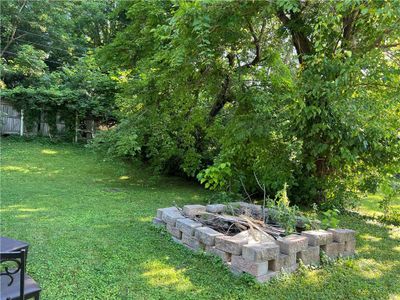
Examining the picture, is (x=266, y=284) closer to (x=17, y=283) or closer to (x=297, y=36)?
(x=17, y=283)

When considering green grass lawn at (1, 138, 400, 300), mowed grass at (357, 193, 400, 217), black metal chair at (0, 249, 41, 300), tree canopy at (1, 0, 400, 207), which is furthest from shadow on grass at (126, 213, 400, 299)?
mowed grass at (357, 193, 400, 217)

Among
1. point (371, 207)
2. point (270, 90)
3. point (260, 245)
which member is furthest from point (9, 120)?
point (260, 245)

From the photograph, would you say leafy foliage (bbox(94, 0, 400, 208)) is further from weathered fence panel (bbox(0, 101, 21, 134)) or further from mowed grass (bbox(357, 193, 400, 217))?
weathered fence panel (bbox(0, 101, 21, 134))

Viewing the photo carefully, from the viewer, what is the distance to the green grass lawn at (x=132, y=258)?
2.75m

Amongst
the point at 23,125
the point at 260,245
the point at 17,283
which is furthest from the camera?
the point at 23,125

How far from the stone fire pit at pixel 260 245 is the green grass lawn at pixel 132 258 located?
4.2 inches

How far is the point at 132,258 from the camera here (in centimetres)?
330

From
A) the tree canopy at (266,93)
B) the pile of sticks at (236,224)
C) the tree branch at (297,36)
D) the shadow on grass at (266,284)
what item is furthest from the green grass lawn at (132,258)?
the tree branch at (297,36)

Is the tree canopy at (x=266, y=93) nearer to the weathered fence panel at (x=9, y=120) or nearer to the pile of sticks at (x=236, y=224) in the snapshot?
the pile of sticks at (x=236, y=224)

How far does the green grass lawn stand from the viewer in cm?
275

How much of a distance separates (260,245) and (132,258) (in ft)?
4.13

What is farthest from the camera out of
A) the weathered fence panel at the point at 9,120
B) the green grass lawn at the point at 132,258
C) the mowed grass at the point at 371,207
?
the weathered fence panel at the point at 9,120

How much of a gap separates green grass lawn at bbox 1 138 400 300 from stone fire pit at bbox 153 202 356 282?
0.11m

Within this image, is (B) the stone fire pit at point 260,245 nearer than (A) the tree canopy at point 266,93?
Yes
